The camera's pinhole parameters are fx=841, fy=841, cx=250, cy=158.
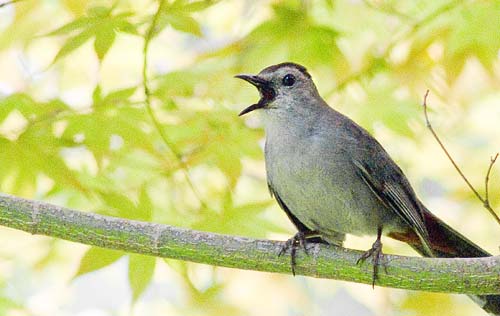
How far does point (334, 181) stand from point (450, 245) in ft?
2.22

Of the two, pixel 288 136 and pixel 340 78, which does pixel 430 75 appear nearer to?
pixel 340 78

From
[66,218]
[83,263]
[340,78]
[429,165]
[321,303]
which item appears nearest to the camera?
[66,218]

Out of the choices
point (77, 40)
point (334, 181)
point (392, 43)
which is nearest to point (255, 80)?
point (334, 181)

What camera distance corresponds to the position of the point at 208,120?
4285 millimetres

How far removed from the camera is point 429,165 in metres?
5.39

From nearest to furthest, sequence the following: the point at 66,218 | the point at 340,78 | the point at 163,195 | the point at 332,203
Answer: the point at 66,218 < the point at 332,203 < the point at 163,195 < the point at 340,78

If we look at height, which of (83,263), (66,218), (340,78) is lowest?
(83,263)

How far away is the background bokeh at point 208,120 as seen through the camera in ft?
12.8

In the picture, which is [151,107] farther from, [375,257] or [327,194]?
[375,257]

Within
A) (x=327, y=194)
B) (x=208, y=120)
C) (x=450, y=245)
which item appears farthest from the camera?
(x=208, y=120)

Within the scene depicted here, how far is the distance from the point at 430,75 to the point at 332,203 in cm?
111

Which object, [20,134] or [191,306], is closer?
[20,134]

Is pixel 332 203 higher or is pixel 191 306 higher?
pixel 332 203

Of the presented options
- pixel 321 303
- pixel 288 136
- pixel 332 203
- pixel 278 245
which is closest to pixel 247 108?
pixel 288 136
